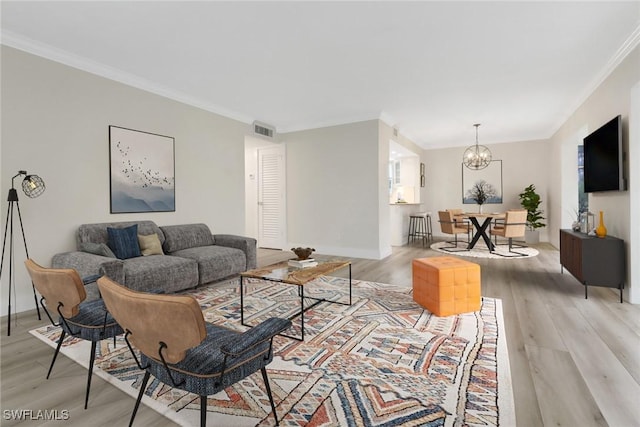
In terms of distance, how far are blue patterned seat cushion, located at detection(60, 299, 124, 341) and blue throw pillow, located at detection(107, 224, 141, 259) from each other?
181 cm

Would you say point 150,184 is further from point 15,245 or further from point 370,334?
point 370,334

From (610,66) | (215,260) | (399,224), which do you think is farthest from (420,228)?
(215,260)

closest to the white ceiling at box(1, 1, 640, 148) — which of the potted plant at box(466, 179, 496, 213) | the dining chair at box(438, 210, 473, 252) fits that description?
the dining chair at box(438, 210, 473, 252)

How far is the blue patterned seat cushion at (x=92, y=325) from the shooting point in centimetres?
175

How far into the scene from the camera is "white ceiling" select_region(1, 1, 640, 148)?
2.69 metres

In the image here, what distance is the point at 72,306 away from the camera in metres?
1.69

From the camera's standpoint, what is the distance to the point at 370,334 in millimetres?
2547

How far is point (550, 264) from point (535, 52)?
11.4 ft

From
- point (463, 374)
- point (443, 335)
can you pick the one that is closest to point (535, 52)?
point (443, 335)

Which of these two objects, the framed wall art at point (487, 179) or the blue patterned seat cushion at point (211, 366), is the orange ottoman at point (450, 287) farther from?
the framed wall art at point (487, 179)

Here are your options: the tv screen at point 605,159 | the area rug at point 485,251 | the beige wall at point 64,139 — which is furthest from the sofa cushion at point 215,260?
the tv screen at point 605,159

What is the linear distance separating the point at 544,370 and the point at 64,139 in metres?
4.85

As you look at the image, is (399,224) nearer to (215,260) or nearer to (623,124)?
(623,124)

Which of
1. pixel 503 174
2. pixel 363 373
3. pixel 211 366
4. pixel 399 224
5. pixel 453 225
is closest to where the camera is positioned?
pixel 211 366
